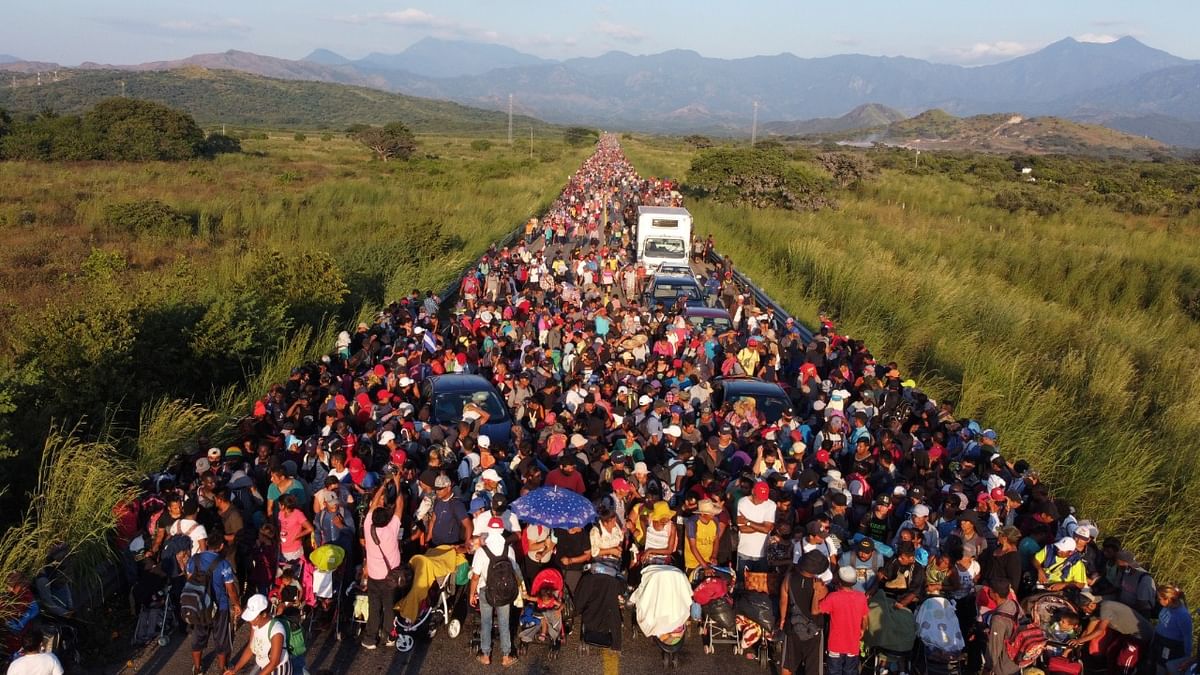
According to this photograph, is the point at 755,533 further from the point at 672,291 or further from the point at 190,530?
the point at 672,291

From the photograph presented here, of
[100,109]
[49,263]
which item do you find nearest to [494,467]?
[49,263]

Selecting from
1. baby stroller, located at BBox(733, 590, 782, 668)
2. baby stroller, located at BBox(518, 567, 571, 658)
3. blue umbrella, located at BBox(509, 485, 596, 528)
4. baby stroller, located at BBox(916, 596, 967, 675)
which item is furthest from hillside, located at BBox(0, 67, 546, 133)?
baby stroller, located at BBox(916, 596, 967, 675)

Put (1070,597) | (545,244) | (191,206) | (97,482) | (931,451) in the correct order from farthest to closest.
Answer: (191,206), (545,244), (931,451), (97,482), (1070,597)

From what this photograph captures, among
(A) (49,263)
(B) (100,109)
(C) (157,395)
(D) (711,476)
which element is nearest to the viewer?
(D) (711,476)

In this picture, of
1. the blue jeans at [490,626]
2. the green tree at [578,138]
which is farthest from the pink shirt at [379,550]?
the green tree at [578,138]

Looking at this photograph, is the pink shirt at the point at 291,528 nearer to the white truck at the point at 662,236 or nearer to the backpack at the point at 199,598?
the backpack at the point at 199,598

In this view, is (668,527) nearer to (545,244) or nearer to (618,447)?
(618,447)

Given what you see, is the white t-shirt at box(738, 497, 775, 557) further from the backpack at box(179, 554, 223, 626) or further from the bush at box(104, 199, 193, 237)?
the bush at box(104, 199, 193, 237)
